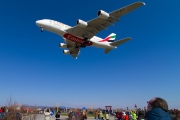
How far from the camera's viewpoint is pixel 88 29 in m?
32.4

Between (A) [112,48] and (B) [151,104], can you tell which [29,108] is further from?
(A) [112,48]

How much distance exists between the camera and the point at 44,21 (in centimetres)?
3231

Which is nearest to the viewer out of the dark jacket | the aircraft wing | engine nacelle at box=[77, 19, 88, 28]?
the dark jacket

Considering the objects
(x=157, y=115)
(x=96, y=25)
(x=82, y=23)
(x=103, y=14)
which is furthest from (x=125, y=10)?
(x=157, y=115)

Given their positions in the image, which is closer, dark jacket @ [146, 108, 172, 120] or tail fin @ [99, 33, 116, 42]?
dark jacket @ [146, 108, 172, 120]

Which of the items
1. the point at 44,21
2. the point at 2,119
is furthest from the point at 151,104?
the point at 44,21

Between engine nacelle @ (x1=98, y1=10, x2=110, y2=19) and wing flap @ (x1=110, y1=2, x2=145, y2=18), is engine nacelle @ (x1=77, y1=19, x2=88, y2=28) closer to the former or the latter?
engine nacelle @ (x1=98, y1=10, x2=110, y2=19)

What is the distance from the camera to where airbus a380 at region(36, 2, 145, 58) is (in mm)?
29119

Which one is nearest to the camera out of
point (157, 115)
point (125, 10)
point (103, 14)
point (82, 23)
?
point (157, 115)

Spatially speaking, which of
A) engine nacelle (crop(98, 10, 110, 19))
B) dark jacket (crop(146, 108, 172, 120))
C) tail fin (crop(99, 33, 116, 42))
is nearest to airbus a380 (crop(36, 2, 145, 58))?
engine nacelle (crop(98, 10, 110, 19))

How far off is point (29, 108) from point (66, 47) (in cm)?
2672

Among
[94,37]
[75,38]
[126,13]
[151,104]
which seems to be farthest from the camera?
[94,37]

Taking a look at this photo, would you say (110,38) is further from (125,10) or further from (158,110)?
(158,110)

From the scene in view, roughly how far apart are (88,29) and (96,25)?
57.5 inches
